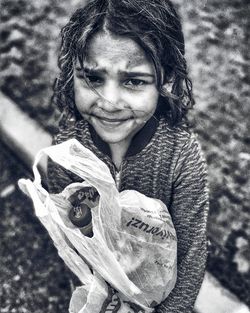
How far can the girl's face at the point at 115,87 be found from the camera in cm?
124

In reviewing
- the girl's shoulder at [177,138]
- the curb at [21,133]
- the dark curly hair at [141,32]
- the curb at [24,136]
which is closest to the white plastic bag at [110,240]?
the girl's shoulder at [177,138]

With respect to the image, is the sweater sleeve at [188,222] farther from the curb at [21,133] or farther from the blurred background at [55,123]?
the curb at [21,133]

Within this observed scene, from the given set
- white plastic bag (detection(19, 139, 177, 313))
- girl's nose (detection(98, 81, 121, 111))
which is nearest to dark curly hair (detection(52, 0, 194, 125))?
girl's nose (detection(98, 81, 121, 111))

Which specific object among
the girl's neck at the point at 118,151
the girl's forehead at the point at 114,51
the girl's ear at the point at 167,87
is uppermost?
the girl's forehead at the point at 114,51

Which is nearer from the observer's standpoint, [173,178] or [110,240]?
[110,240]

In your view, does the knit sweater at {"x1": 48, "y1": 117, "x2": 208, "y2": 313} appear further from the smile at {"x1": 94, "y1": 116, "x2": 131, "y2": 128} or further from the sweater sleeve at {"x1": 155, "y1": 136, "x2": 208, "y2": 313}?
the smile at {"x1": 94, "y1": 116, "x2": 131, "y2": 128}

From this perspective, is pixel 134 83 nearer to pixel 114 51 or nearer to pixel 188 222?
pixel 114 51

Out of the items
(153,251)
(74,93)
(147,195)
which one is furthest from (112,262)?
(74,93)

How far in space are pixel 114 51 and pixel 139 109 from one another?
18 cm

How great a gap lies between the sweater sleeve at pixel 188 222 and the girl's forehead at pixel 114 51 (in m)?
0.32

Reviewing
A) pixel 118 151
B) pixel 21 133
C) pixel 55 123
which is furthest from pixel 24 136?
pixel 118 151

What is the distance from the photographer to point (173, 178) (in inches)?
56.1

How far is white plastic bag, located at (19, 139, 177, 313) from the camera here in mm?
1210

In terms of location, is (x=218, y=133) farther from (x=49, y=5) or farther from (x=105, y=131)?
(x=49, y=5)
